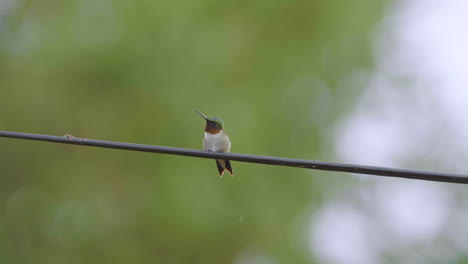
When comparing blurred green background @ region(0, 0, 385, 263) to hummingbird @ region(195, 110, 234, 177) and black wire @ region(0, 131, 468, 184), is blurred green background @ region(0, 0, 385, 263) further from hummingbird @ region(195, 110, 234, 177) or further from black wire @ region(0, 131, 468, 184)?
black wire @ region(0, 131, 468, 184)

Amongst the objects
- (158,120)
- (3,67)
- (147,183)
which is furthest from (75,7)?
(147,183)

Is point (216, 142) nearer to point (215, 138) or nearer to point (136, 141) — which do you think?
point (215, 138)

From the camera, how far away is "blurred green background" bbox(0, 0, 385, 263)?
348 inches

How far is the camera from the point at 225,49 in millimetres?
9844

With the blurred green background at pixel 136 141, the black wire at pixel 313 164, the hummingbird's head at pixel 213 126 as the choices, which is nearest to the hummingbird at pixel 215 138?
the hummingbird's head at pixel 213 126

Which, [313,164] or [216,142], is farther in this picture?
[216,142]

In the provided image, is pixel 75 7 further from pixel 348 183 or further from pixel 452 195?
pixel 452 195

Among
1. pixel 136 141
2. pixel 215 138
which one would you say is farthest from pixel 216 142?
pixel 136 141

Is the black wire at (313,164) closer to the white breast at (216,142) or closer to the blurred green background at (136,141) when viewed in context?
the white breast at (216,142)

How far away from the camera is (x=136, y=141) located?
8.95 m

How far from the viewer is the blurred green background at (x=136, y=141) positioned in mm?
8828

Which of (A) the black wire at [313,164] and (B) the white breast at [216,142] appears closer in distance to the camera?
(A) the black wire at [313,164]

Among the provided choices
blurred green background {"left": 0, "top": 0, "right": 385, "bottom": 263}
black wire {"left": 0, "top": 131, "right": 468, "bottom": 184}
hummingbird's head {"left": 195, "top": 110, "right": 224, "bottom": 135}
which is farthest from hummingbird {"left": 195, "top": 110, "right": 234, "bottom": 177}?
blurred green background {"left": 0, "top": 0, "right": 385, "bottom": 263}

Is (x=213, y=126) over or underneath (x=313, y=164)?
over
